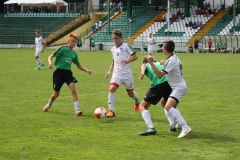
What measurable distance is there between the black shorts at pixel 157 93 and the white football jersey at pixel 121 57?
228cm

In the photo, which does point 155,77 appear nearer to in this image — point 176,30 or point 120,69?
point 120,69

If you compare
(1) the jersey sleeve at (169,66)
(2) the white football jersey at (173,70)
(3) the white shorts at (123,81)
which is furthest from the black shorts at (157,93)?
(3) the white shorts at (123,81)

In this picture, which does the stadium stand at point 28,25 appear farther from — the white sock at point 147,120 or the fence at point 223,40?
the white sock at point 147,120

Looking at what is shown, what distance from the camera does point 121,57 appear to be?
1277 cm

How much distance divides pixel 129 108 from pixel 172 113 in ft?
13.6

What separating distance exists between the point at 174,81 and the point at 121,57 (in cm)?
285

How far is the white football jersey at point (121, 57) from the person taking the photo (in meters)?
12.7

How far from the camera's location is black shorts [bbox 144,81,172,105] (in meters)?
10.4

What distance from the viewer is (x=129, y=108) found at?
556 inches

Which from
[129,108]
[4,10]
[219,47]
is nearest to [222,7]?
[219,47]

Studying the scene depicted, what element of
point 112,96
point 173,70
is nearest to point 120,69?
point 112,96

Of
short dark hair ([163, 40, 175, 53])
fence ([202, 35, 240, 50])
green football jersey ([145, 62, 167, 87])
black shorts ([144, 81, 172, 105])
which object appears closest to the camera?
short dark hair ([163, 40, 175, 53])

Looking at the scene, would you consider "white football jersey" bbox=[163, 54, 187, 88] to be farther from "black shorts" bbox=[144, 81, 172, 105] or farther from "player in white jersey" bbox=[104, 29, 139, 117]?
"player in white jersey" bbox=[104, 29, 139, 117]

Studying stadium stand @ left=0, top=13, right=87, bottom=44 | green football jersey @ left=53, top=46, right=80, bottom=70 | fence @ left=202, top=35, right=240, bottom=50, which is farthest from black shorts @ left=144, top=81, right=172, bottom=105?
stadium stand @ left=0, top=13, right=87, bottom=44
